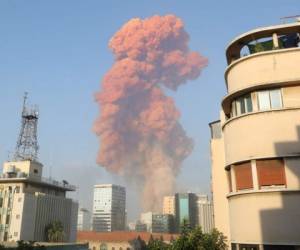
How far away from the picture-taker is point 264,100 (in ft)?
58.1

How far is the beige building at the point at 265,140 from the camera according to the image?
52.0ft

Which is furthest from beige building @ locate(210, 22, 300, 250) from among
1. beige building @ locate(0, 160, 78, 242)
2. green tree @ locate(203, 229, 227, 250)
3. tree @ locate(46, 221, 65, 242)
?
tree @ locate(46, 221, 65, 242)

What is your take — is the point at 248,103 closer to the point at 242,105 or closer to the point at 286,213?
the point at 242,105

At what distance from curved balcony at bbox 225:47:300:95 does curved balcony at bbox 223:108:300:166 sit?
169cm

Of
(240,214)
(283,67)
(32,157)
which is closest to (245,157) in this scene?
(240,214)

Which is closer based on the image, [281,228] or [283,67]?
[281,228]

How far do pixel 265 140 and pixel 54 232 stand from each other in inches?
3035

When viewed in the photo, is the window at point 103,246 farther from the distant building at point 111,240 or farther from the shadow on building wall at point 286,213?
the shadow on building wall at point 286,213

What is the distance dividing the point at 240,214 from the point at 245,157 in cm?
294

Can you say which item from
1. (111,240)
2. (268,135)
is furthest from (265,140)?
(111,240)

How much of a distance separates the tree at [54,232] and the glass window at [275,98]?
7625 cm

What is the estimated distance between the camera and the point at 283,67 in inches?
695

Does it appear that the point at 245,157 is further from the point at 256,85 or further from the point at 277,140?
the point at 256,85

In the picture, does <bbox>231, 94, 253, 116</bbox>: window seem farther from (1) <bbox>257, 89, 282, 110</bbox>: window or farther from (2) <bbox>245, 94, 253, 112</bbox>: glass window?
(1) <bbox>257, 89, 282, 110</bbox>: window
